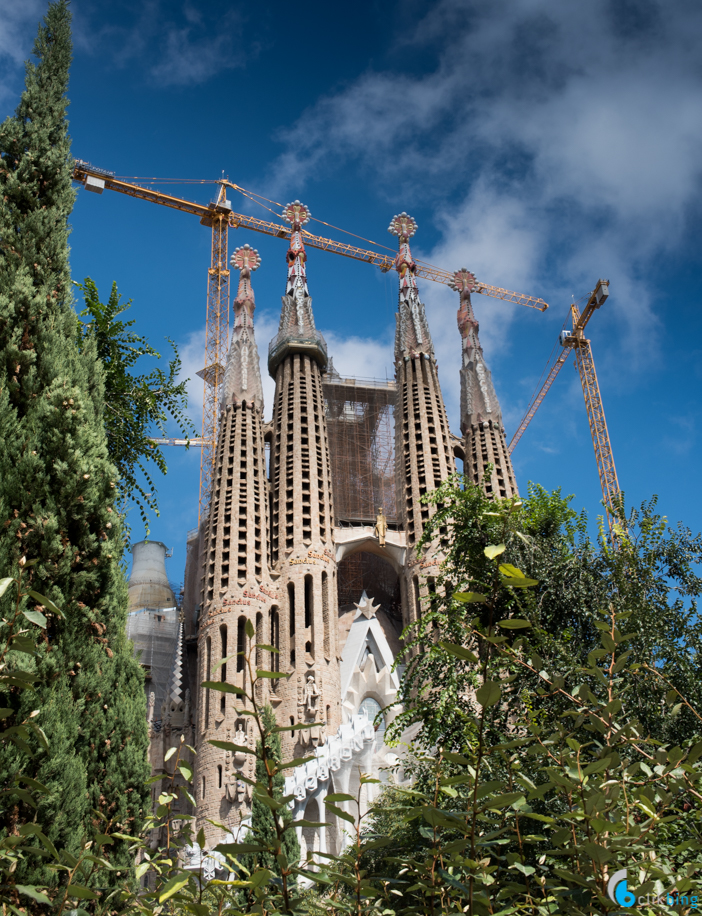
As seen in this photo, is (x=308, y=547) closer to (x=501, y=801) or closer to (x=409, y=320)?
(x=409, y=320)

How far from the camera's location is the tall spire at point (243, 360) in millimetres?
34844

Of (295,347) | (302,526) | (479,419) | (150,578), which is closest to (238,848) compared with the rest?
(302,526)

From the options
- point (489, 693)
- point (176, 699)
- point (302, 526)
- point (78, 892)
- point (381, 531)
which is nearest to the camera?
point (489, 693)

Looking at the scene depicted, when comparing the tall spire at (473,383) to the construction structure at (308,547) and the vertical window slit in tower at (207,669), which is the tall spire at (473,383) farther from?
the vertical window slit in tower at (207,669)

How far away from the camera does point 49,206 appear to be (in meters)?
Result: 5.55

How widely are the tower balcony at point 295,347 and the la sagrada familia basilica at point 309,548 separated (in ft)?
0.30

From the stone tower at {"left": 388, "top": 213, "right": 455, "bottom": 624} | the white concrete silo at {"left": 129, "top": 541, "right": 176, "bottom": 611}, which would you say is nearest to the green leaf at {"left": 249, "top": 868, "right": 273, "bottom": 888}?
the stone tower at {"left": 388, "top": 213, "right": 455, "bottom": 624}

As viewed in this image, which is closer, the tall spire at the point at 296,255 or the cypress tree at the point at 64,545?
the cypress tree at the point at 64,545

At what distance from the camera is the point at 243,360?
1400 inches

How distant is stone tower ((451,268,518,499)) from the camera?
118 feet

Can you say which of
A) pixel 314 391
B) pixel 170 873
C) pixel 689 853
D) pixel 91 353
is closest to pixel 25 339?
pixel 91 353

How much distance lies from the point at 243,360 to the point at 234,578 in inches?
401

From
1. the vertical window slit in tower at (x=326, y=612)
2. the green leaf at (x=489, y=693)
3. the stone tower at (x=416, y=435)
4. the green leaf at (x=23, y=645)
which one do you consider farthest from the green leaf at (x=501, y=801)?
the stone tower at (x=416, y=435)

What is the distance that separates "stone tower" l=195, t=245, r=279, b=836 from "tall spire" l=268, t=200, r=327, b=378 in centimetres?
127
